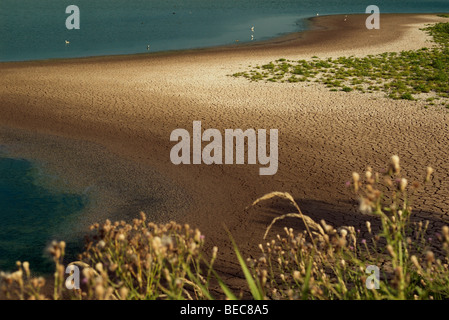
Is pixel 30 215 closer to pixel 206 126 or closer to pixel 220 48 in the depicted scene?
pixel 206 126

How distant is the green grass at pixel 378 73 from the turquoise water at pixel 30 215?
497 inches

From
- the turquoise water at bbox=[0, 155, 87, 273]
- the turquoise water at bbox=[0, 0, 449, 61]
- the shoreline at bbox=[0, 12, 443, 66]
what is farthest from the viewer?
the turquoise water at bbox=[0, 0, 449, 61]

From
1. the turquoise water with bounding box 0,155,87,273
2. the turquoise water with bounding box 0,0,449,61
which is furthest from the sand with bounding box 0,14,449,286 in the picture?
the turquoise water with bounding box 0,0,449,61

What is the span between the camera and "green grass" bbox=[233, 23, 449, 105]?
19.4 metres

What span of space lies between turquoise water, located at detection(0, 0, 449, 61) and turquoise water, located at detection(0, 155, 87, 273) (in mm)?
18416

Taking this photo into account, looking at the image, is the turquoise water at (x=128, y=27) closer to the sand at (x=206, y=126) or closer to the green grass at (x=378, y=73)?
the sand at (x=206, y=126)

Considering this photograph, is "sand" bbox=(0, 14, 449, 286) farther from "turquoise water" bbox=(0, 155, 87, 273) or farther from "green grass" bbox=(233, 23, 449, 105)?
"green grass" bbox=(233, 23, 449, 105)

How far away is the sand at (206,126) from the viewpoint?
1024 cm

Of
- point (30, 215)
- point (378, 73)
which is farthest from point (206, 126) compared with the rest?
point (378, 73)

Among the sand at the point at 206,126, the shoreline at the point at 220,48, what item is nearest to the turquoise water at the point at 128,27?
the shoreline at the point at 220,48

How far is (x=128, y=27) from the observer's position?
42.2 metres
